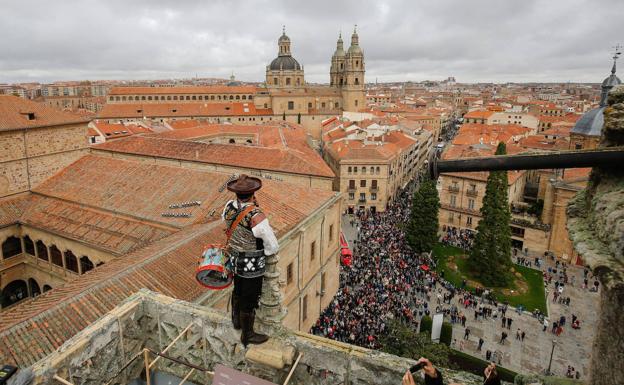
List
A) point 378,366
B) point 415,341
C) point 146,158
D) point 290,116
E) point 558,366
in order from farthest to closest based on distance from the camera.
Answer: point 290,116 → point 146,158 → point 558,366 → point 415,341 → point 378,366

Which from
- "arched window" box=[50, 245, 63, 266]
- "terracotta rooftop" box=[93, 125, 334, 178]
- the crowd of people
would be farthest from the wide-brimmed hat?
"terracotta rooftop" box=[93, 125, 334, 178]

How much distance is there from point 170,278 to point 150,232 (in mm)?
7085

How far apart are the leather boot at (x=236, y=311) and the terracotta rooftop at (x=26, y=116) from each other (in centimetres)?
2590

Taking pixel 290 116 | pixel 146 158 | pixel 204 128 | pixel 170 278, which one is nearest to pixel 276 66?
pixel 290 116

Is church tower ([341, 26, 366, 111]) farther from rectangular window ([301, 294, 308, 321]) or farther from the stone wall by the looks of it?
the stone wall

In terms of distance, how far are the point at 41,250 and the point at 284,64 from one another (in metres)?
79.6

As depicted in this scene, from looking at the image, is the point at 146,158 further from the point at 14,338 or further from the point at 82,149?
Answer: the point at 14,338

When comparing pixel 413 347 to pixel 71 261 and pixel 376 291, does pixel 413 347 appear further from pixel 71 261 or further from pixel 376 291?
pixel 71 261

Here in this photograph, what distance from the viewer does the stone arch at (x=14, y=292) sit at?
23.3 metres

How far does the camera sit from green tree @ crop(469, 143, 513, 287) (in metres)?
30.1

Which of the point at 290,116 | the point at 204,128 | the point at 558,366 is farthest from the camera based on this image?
the point at 290,116

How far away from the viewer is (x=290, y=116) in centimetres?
8338

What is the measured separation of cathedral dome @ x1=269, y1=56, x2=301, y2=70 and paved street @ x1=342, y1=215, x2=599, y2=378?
254 ft

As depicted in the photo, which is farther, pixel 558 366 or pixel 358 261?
pixel 358 261
